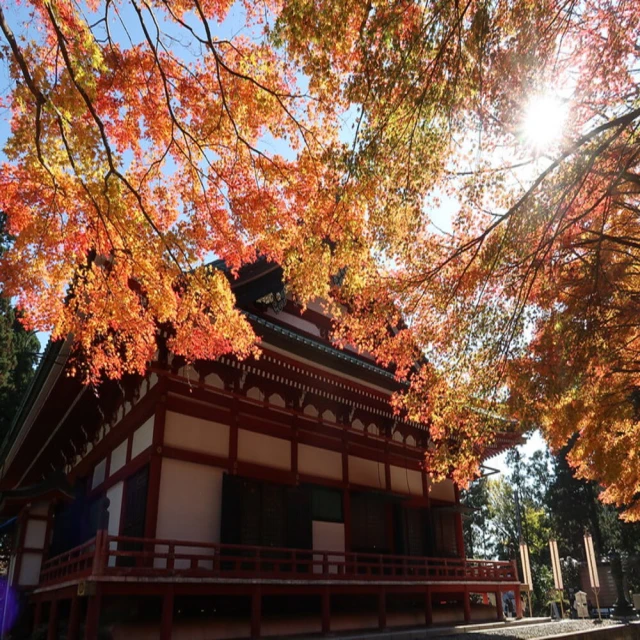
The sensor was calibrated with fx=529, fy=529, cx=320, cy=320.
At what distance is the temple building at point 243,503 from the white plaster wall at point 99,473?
6 cm

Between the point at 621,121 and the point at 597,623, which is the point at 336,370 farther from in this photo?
the point at 597,623

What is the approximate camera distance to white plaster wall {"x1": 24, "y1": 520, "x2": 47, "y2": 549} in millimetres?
15164

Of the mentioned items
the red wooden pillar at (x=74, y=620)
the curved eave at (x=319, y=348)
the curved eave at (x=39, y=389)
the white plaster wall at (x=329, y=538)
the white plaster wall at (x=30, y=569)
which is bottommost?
the red wooden pillar at (x=74, y=620)

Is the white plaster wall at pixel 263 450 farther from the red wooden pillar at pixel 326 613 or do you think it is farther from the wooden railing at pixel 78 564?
the wooden railing at pixel 78 564

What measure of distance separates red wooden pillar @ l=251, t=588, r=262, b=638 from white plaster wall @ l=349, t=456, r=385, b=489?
4.16 m

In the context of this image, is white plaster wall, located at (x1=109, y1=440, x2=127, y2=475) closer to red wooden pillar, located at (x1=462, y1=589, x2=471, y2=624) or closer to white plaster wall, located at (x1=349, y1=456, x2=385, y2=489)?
white plaster wall, located at (x1=349, y1=456, x2=385, y2=489)

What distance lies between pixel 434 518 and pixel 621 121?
11.5 meters

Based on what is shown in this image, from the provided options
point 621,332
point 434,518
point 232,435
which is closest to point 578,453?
point 434,518

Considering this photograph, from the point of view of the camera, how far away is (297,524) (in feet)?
35.0

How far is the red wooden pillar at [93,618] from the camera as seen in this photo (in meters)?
7.20

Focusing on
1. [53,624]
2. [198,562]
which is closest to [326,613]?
[198,562]

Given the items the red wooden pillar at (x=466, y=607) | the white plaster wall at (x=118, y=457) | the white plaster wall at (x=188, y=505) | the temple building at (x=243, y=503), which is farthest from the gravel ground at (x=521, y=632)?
the white plaster wall at (x=118, y=457)

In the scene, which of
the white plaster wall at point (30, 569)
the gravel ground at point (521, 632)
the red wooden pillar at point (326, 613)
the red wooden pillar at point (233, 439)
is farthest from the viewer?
the white plaster wall at point (30, 569)

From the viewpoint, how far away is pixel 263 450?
432 inches
